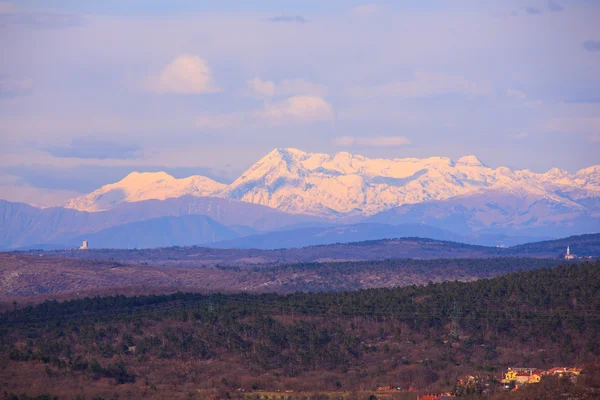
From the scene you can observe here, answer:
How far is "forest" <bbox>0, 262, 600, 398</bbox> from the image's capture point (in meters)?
105

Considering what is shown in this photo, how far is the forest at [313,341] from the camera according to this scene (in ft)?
346

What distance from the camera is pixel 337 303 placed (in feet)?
465

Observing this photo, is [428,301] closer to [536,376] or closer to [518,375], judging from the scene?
[518,375]

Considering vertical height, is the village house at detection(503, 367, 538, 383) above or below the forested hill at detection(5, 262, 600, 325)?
below

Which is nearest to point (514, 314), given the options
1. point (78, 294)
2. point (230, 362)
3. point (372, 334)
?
point (372, 334)

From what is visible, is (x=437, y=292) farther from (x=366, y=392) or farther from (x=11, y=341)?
(x=11, y=341)

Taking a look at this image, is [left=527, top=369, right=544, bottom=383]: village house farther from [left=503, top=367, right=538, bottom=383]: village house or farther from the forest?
the forest

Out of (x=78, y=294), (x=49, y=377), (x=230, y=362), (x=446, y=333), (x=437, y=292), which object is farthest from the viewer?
(x=78, y=294)

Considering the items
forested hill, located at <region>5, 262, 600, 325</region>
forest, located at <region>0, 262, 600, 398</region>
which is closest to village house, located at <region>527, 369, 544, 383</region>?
forest, located at <region>0, 262, 600, 398</region>

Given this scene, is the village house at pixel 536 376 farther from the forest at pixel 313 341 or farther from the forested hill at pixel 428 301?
the forested hill at pixel 428 301

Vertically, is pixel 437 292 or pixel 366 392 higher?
pixel 437 292

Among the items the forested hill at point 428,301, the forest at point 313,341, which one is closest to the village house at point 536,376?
the forest at point 313,341

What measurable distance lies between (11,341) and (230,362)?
28.6 metres

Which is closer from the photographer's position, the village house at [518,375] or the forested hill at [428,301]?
the village house at [518,375]
